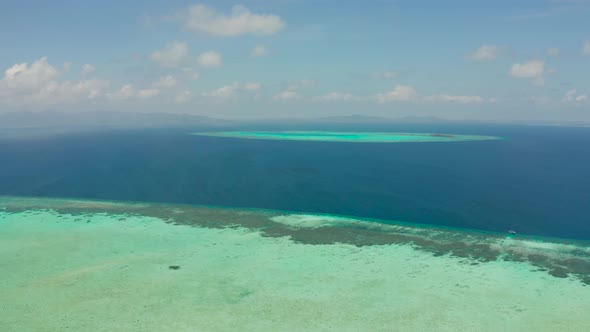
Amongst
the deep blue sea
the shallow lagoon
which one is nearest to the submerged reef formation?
the shallow lagoon

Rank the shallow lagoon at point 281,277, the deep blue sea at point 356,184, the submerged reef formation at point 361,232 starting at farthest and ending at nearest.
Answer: the deep blue sea at point 356,184 < the submerged reef formation at point 361,232 < the shallow lagoon at point 281,277

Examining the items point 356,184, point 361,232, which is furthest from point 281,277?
point 356,184

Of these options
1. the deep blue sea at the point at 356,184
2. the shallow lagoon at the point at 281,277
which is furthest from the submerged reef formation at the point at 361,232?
the deep blue sea at the point at 356,184

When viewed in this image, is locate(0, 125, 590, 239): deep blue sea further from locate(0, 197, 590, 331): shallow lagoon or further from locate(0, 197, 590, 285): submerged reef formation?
locate(0, 197, 590, 331): shallow lagoon

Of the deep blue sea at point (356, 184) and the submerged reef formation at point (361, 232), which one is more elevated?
the deep blue sea at point (356, 184)

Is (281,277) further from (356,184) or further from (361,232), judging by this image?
(356,184)

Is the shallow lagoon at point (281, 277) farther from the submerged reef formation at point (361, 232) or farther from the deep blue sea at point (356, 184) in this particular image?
the deep blue sea at point (356, 184)

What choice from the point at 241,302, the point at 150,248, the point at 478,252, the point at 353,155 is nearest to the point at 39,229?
the point at 150,248
